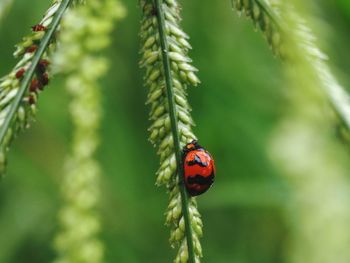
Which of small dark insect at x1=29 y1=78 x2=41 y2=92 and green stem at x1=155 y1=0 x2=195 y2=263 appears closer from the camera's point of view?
green stem at x1=155 y1=0 x2=195 y2=263

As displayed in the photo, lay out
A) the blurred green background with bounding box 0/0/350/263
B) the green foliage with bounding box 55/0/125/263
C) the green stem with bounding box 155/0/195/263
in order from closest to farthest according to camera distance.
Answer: the green stem with bounding box 155/0/195/263, the green foliage with bounding box 55/0/125/263, the blurred green background with bounding box 0/0/350/263

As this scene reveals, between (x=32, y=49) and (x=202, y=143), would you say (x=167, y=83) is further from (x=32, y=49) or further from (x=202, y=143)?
(x=202, y=143)

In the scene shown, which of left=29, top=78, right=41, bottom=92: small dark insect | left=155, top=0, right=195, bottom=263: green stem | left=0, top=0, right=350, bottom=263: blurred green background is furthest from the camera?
left=0, top=0, right=350, bottom=263: blurred green background

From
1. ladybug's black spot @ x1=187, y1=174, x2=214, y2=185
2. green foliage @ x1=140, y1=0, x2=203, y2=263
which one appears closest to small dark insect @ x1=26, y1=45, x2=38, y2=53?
green foliage @ x1=140, y1=0, x2=203, y2=263

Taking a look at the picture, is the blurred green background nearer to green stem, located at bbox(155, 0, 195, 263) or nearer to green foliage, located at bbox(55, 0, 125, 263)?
green foliage, located at bbox(55, 0, 125, 263)

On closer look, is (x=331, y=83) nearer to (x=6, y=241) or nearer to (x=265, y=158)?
(x=265, y=158)

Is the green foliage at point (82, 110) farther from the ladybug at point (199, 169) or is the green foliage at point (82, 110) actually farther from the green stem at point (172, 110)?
the green stem at point (172, 110)

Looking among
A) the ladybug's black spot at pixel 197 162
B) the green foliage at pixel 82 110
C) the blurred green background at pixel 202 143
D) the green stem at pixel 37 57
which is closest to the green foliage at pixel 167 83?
the green stem at pixel 37 57

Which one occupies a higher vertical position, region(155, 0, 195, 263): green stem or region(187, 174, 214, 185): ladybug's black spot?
region(155, 0, 195, 263): green stem
